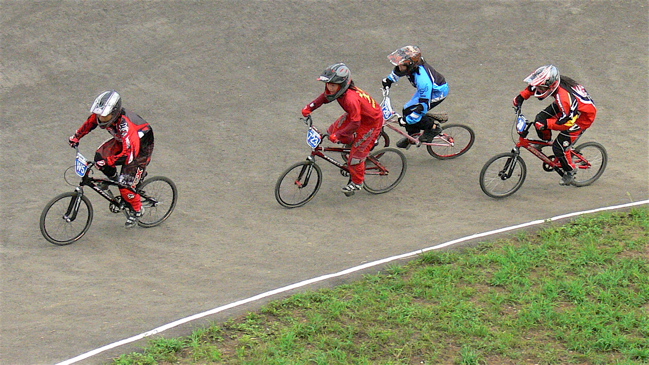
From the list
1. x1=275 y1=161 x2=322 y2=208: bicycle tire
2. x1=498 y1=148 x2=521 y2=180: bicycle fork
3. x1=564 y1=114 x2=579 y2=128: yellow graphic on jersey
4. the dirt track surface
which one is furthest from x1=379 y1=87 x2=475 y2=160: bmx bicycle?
x1=564 y1=114 x2=579 y2=128: yellow graphic on jersey

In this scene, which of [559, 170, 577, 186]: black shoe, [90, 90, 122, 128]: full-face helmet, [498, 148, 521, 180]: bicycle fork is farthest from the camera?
[559, 170, 577, 186]: black shoe

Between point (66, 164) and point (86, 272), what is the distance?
3.69 metres

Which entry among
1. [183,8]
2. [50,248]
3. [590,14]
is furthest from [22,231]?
[590,14]

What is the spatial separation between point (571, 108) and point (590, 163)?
1552mm

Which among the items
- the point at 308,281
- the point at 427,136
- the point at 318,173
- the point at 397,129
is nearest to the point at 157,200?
the point at 318,173

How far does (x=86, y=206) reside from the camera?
10.6 m

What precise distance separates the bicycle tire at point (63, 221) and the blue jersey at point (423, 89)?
570 centimetres

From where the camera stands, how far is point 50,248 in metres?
10.5

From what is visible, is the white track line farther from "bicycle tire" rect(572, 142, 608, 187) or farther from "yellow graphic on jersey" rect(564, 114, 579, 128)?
"yellow graphic on jersey" rect(564, 114, 579, 128)

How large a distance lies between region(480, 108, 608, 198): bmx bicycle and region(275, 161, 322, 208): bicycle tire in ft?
9.09

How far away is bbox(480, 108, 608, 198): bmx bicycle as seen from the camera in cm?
1173

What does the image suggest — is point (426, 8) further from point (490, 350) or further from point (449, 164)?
point (490, 350)

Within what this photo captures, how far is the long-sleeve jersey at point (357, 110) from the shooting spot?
11156 mm

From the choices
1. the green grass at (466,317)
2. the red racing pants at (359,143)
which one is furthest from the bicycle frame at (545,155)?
the red racing pants at (359,143)
